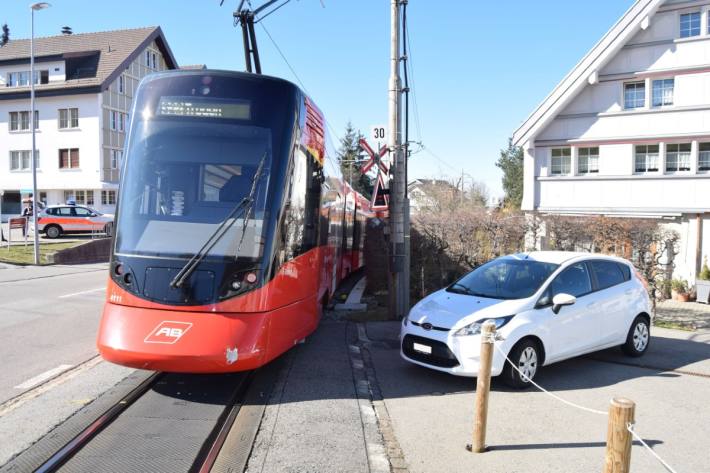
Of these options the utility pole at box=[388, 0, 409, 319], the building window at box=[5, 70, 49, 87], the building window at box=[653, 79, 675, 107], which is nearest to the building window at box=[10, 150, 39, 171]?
the building window at box=[5, 70, 49, 87]

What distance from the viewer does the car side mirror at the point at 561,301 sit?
23.2 ft

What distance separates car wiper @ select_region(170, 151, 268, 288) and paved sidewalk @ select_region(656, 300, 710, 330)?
9.95 meters

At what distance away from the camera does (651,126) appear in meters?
19.8

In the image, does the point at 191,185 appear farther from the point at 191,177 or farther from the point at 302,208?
the point at 302,208

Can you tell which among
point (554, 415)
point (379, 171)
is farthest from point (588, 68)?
point (554, 415)

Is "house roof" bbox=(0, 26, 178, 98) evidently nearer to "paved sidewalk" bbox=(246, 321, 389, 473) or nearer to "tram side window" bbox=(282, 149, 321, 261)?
"tram side window" bbox=(282, 149, 321, 261)

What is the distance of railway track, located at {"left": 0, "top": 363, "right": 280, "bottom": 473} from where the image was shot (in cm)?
451

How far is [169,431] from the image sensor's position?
17.1 feet

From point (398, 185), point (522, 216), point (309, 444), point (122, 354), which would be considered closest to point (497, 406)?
point (309, 444)

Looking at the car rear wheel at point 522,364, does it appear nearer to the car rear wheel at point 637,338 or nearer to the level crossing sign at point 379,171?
the car rear wheel at point 637,338

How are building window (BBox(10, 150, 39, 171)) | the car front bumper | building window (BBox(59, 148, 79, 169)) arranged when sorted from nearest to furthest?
the car front bumper < building window (BBox(59, 148, 79, 169)) < building window (BBox(10, 150, 39, 171))

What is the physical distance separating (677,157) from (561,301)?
51.1 ft

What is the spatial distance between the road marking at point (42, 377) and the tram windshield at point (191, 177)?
6.12 ft

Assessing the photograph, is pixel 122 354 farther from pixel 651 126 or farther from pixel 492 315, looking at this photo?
pixel 651 126
